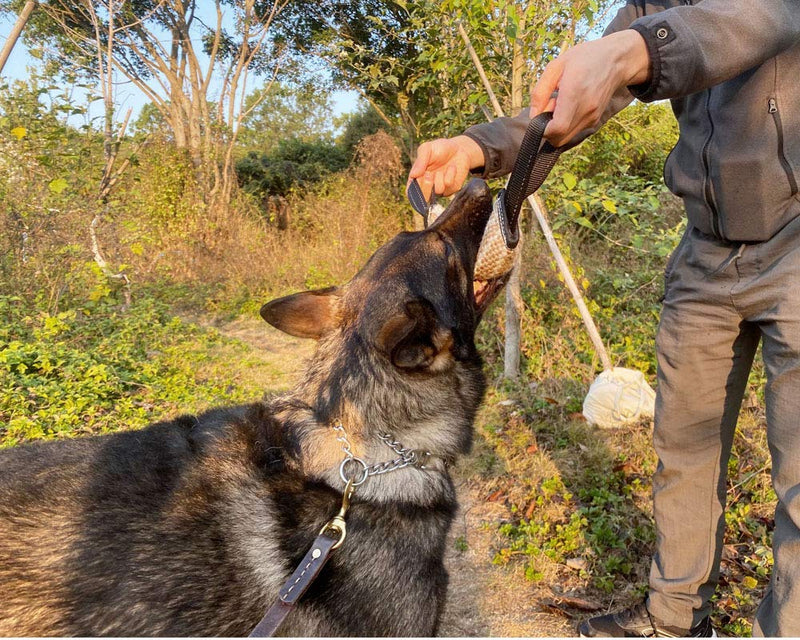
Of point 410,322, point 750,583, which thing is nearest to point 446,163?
point 410,322

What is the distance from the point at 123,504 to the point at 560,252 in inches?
149

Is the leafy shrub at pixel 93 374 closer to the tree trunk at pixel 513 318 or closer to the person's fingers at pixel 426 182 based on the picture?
the tree trunk at pixel 513 318

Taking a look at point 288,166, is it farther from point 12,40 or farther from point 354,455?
point 354,455

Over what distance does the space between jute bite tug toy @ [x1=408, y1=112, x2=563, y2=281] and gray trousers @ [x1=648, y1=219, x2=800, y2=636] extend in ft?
2.38

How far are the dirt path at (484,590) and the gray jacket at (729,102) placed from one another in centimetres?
186

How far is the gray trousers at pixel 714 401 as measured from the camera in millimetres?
1768

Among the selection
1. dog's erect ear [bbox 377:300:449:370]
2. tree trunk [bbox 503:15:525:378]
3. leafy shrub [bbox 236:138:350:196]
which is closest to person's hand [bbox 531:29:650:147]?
dog's erect ear [bbox 377:300:449:370]

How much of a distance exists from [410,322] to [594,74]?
1.06 metres

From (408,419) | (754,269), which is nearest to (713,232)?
(754,269)

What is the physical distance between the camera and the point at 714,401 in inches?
86.4

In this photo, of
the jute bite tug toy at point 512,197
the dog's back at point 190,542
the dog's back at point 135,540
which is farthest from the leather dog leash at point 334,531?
the jute bite tug toy at point 512,197

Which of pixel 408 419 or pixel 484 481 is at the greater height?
pixel 408 419

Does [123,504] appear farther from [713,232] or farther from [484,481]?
[484,481]

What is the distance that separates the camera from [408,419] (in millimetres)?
2141
